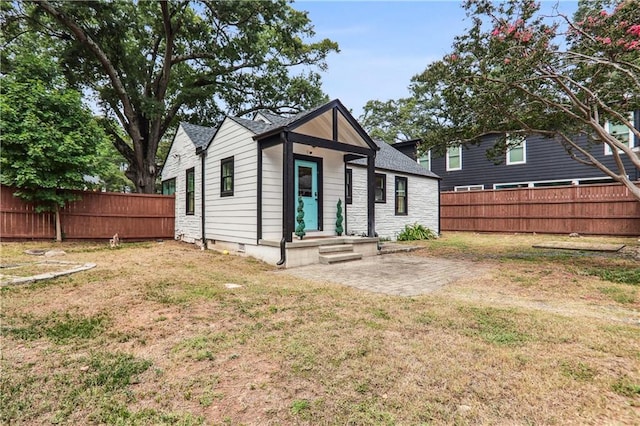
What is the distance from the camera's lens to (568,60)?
20.6ft

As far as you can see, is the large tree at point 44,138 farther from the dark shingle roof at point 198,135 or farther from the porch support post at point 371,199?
the porch support post at point 371,199

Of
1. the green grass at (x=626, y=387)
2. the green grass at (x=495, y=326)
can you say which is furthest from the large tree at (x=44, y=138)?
the green grass at (x=626, y=387)

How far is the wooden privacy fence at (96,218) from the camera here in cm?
893

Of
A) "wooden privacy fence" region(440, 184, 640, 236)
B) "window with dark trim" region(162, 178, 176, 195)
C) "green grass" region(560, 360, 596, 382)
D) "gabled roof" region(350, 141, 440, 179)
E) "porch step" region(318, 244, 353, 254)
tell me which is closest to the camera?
"green grass" region(560, 360, 596, 382)

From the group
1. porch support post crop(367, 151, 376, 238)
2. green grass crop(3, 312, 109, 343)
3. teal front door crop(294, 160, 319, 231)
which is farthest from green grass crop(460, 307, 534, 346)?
teal front door crop(294, 160, 319, 231)

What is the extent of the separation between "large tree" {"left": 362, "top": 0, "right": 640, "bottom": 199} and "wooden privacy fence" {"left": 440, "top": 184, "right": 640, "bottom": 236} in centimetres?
575

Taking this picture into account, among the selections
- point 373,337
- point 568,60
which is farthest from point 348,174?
point 373,337

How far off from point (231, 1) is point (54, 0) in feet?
21.9

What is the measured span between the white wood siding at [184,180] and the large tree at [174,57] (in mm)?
3569

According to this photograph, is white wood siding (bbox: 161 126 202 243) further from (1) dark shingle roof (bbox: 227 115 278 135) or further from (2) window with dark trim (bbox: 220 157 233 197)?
(1) dark shingle roof (bbox: 227 115 278 135)

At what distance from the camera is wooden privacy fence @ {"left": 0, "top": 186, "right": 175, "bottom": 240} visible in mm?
8930

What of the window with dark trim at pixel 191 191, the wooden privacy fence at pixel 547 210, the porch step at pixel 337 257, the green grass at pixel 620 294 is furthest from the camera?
the wooden privacy fence at pixel 547 210

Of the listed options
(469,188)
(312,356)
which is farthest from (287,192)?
(469,188)

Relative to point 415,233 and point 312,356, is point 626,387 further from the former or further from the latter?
point 415,233
